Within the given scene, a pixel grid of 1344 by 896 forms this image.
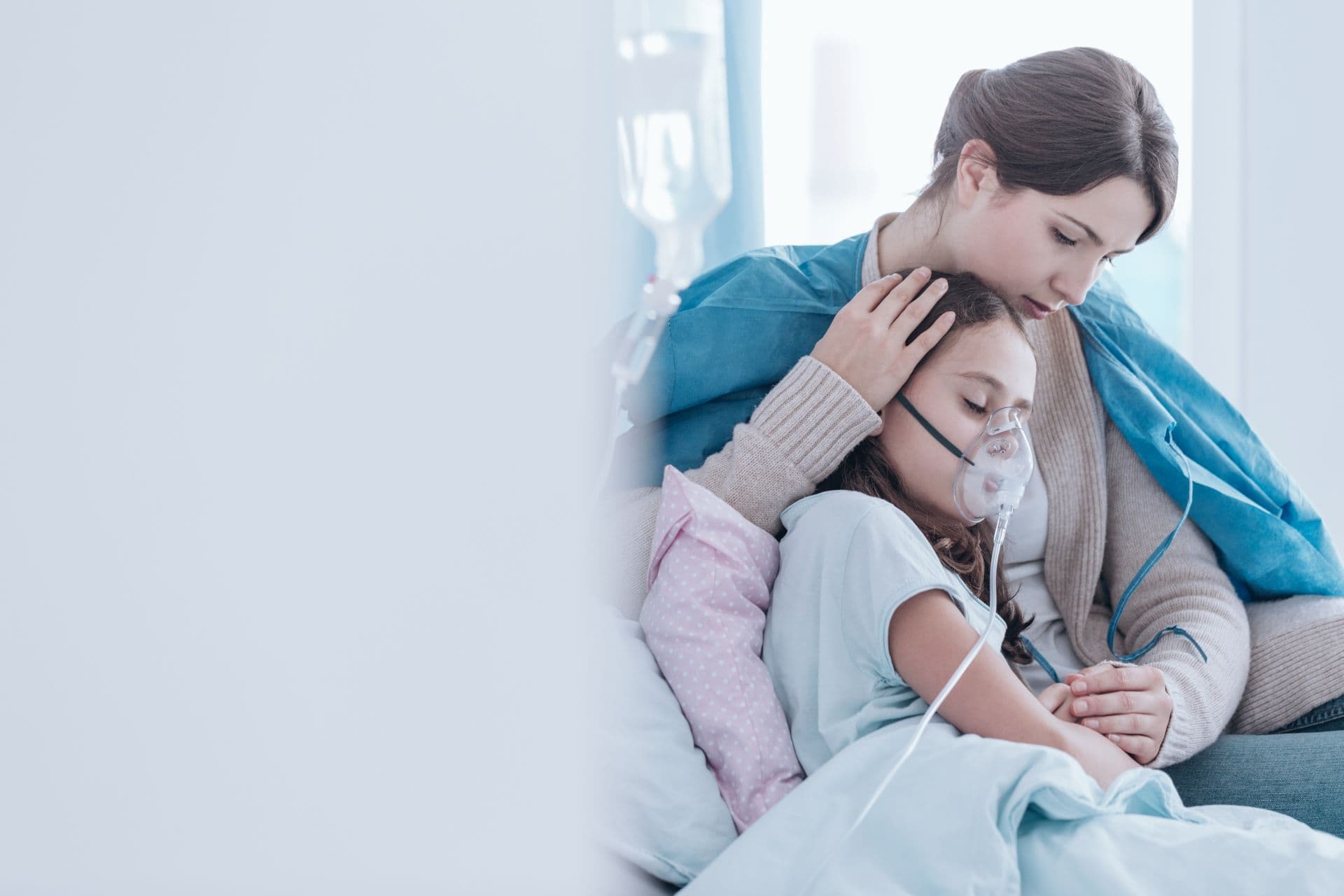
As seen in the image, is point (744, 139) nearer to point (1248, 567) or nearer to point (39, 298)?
point (1248, 567)

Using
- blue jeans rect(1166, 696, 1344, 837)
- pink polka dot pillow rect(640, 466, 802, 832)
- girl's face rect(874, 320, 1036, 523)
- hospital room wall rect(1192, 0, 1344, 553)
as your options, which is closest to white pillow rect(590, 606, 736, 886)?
pink polka dot pillow rect(640, 466, 802, 832)

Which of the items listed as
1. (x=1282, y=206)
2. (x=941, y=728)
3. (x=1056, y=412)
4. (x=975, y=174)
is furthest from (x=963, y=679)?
(x=1282, y=206)

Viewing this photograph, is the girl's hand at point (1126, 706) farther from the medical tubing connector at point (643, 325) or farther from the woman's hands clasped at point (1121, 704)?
the medical tubing connector at point (643, 325)

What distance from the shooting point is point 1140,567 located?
138 cm

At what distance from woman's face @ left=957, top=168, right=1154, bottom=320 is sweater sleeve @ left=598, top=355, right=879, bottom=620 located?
0.30 meters

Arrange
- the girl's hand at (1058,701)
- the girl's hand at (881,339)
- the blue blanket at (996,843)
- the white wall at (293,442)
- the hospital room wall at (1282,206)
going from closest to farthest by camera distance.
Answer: the white wall at (293,442) → the blue blanket at (996,843) → the girl's hand at (1058,701) → the girl's hand at (881,339) → the hospital room wall at (1282,206)

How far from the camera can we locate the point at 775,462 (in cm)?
121

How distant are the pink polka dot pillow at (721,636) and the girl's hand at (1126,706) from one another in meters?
0.32

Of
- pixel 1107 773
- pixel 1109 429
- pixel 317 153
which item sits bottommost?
pixel 1107 773

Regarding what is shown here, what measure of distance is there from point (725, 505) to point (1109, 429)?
62 cm

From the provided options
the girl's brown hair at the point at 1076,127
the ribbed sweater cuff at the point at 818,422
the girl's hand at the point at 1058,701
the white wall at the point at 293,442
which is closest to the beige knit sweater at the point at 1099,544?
the ribbed sweater cuff at the point at 818,422

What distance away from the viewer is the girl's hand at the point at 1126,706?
1100 millimetres

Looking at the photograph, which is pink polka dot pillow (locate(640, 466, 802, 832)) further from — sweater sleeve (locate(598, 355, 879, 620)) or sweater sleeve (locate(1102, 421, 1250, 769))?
sweater sleeve (locate(1102, 421, 1250, 769))

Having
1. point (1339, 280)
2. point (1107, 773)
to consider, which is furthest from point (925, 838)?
point (1339, 280)
